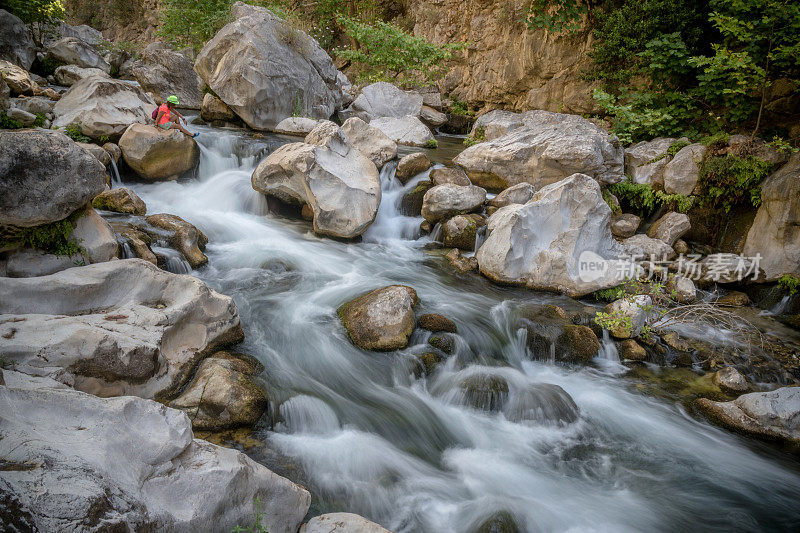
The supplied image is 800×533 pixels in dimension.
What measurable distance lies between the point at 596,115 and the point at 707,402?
10455 millimetres

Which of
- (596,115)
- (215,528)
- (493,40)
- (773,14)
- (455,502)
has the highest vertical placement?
(493,40)

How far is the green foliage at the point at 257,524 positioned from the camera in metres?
2.05

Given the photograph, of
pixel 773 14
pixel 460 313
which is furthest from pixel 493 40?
pixel 460 313

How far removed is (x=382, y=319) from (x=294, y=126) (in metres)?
8.28

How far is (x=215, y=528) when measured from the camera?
1.99 m

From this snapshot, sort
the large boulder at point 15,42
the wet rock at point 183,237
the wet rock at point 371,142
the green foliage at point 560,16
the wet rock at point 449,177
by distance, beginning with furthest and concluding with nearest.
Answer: the green foliage at point 560,16 → the large boulder at point 15,42 → the wet rock at point 371,142 → the wet rock at point 449,177 → the wet rock at point 183,237

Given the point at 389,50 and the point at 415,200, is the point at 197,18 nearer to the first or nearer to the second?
the point at 389,50

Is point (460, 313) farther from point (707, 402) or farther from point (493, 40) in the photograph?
point (493, 40)

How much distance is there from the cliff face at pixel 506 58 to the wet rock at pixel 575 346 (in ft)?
32.6

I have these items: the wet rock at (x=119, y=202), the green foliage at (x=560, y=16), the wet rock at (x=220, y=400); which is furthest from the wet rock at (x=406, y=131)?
the wet rock at (x=220, y=400)

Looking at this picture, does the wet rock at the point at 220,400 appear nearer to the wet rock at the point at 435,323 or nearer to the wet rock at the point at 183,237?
the wet rock at the point at 435,323

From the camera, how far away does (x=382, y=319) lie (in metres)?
4.85

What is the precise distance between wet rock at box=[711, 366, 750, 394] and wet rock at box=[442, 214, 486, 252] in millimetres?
3862

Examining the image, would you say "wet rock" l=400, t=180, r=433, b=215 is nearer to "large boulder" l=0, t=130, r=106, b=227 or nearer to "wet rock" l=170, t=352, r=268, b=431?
"large boulder" l=0, t=130, r=106, b=227
